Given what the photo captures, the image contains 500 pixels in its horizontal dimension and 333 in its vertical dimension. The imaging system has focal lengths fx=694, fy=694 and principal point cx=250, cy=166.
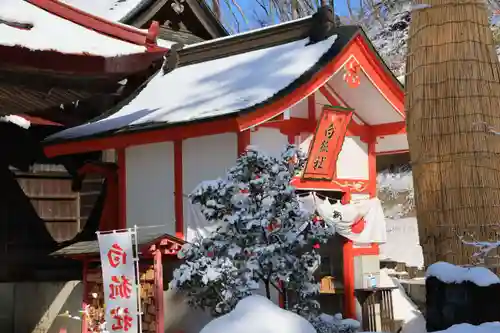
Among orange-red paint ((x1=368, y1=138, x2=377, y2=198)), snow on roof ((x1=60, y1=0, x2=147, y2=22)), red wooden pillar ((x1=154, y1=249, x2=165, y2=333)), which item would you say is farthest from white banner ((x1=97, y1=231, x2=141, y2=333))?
snow on roof ((x1=60, y1=0, x2=147, y2=22))

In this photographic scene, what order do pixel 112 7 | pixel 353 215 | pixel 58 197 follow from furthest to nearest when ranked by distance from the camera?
pixel 112 7, pixel 58 197, pixel 353 215

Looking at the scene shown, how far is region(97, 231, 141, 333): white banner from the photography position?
30.1 feet

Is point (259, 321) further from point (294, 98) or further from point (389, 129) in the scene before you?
point (389, 129)

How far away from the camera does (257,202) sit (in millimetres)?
7898

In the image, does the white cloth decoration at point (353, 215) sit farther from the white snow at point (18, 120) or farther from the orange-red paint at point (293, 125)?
the white snow at point (18, 120)

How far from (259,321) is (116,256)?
436cm

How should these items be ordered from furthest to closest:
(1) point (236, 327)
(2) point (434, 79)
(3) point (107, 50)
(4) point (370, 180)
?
(4) point (370, 180), (3) point (107, 50), (2) point (434, 79), (1) point (236, 327)

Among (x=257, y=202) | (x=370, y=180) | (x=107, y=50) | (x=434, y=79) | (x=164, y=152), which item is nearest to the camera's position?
(x=434, y=79)

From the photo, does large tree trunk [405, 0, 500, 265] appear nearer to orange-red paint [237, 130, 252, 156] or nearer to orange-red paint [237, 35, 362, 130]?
orange-red paint [237, 35, 362, 130]

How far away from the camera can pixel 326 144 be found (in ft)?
36.1

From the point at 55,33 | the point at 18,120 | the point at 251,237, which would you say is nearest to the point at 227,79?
the point at 55,33

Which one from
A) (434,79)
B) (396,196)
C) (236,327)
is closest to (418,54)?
(434,79)

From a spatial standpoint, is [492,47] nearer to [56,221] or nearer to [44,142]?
[44,142]

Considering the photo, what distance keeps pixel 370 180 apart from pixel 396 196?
10.6 m
